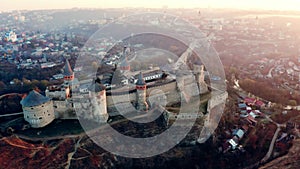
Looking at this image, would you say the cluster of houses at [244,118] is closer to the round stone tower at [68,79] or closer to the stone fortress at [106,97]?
the stone fortress at [106,97]

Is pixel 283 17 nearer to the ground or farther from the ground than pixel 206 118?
farther from the ground

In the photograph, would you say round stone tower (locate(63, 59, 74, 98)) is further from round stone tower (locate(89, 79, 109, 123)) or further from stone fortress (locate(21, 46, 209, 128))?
round stone tower (locate(89, 79, 109, 123))

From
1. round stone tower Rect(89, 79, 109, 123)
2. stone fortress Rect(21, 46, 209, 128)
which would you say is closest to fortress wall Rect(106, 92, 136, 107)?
stone fortress Rect(21, 46, 209, 128)

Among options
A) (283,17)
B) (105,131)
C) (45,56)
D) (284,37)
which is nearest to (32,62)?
(45,56)

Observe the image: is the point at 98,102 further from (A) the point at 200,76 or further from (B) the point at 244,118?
(B) the point at 244,118

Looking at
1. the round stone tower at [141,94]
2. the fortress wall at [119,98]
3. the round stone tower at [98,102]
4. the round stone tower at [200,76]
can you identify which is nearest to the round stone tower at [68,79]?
the round stone tower at [98,102]

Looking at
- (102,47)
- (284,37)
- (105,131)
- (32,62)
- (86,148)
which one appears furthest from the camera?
(284,37)

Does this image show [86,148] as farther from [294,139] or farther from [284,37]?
[284,37]

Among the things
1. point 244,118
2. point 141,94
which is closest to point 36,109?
point 141,94
